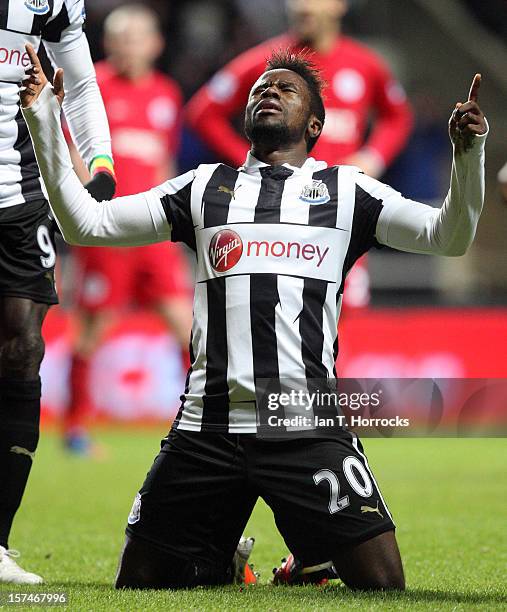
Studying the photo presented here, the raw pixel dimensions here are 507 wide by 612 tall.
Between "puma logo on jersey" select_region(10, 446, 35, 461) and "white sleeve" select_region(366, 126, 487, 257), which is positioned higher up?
"white sleeve" select_region(366, 126, 487, 257)

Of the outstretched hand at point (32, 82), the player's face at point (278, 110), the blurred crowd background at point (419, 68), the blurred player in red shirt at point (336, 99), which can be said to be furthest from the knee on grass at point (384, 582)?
the blurred crowd background at point (419, 68)

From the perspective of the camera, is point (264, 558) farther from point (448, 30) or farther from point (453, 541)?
point (448, 30)

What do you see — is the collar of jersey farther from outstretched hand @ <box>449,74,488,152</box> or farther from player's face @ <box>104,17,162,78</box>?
player's face @ <box>104,17,162,78</box>

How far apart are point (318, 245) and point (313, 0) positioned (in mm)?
3702

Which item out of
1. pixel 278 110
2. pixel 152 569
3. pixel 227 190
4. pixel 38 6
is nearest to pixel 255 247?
pixel 227 190

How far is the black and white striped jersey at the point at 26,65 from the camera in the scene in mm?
3846

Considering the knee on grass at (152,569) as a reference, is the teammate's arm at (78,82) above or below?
above

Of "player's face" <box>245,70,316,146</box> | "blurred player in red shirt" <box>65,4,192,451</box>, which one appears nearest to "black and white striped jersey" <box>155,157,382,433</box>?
"player's face" <box>245,70,316,146</box>

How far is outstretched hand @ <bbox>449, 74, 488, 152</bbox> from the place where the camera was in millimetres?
2967

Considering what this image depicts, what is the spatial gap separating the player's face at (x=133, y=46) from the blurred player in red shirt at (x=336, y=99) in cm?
108

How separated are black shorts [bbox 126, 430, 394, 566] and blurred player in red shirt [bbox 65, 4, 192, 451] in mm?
4230

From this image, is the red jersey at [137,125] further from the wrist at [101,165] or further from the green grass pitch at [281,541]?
the wrist at [101,165]

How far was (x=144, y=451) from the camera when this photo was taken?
312 inches

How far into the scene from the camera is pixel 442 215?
10.4ft
